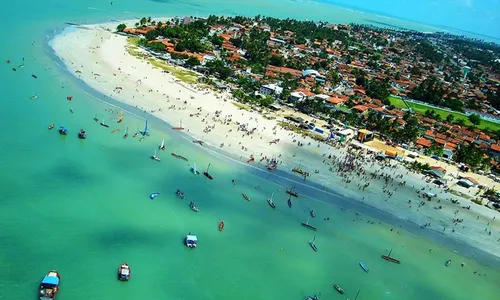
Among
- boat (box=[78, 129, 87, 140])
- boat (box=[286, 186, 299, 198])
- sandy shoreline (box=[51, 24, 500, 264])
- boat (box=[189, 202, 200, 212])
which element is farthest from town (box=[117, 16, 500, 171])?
boat (box=[189, 202, 200, 212])

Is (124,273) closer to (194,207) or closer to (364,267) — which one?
(194,207)

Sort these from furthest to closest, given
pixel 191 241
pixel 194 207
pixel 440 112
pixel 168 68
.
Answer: pixel 440 112 → pixel 168 68 → pixel 194 207 → pixel 191 241

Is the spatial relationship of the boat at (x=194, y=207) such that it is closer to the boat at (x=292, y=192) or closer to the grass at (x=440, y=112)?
the boat at (x=292, y=192)

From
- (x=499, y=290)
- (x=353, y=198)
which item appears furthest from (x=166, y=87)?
(x=499, y=290)

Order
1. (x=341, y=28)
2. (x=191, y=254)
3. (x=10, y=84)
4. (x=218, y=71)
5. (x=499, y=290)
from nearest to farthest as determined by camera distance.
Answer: (x=191, y=254)
(x=499, y=290)
(x=10, y=84)
(x=218, y=71)
(x=341, y=28)

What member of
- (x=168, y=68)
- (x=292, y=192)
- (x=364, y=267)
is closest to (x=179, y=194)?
(x=292, y=192)

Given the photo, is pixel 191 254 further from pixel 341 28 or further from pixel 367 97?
pixel 341 28

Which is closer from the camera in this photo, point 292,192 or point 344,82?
point 292,192
